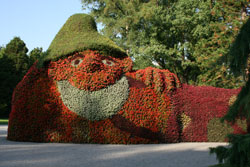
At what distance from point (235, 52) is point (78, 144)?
725 cm

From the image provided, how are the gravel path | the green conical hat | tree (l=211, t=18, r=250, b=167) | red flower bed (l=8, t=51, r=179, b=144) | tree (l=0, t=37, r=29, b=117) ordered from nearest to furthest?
1. tree (l=211, t=18, r=250, b=167)
2. the gravel path
3. red flower bed (l=8, t=51, r=179, b=144)
4. the green conical hat
5. tree (l=0, t=37, r=29, b=117)

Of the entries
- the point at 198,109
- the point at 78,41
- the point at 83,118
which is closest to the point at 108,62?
the point at 78,41

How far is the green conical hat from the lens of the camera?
1023 cm

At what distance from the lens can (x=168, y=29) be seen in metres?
22.5

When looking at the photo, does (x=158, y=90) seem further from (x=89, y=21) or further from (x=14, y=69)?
(x=14, y=69)

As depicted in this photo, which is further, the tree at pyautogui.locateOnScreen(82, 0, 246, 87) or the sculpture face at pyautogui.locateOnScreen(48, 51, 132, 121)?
the tree at pyautogui.locateOnScreen(82, 0, 246, 87)

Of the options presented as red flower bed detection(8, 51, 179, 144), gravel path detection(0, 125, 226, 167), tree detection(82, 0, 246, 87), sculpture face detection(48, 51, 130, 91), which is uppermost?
tree detection(82, 0, 246, 87)

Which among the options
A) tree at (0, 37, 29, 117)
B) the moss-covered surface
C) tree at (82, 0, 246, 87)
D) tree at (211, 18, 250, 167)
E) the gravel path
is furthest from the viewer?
tree at (0, 37, 29, 117)

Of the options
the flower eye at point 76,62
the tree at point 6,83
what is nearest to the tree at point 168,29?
the flower eye at point 76,62

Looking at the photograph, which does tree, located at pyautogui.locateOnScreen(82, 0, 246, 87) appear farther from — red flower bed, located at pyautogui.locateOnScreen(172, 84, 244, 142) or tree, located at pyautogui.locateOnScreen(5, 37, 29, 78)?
tree, located at pyautogui.locateOnScreen(5, 37, 29, 78)

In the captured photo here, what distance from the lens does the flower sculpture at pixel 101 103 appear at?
379 inches

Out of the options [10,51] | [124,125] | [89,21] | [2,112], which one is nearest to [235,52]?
[124,125]

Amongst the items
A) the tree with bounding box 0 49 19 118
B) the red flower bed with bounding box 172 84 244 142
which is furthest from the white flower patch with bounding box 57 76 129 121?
the tree with bounding box 0 49 19 118

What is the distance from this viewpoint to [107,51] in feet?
34.4
